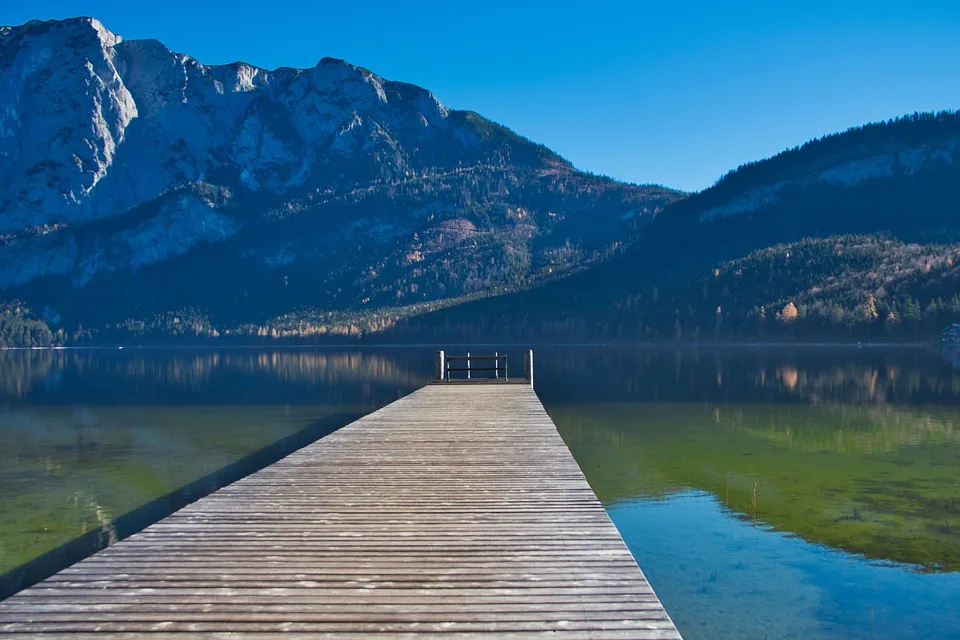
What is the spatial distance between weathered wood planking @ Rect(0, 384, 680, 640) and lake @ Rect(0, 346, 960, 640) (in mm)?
3159

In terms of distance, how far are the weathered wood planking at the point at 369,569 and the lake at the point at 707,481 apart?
10.4 feet

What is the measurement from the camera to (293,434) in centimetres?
3022

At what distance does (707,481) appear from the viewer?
19.9 meters

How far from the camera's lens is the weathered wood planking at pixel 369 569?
6.82 meters

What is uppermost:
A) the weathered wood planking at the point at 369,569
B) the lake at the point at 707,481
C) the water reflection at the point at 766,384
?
the weathered wood planking at the point at 369,569

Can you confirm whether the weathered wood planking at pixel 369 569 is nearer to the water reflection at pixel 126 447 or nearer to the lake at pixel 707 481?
the lake at pixel 707 481

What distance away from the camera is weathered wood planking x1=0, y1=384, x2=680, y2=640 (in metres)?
6.82

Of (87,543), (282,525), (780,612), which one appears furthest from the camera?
(87,543)

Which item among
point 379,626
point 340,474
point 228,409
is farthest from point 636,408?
point 379,626

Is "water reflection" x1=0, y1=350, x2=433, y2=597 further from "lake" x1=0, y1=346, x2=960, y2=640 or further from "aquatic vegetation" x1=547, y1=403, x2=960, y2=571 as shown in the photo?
"aquatic vegetation" x1=547, y1=403, x2=960, y2=571

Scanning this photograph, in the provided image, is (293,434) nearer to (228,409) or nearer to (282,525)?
(228,409)

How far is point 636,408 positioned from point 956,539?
22746 millimetres

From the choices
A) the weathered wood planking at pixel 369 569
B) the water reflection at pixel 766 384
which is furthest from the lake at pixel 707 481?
the weathered wood planking at pixel 369 569

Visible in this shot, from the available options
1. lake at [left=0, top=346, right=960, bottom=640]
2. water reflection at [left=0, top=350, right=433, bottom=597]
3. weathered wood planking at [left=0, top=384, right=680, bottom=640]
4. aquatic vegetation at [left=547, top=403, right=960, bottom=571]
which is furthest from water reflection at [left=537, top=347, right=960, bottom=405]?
weathered wood planking at [left=0, top=384, right=680, bottom=640]
